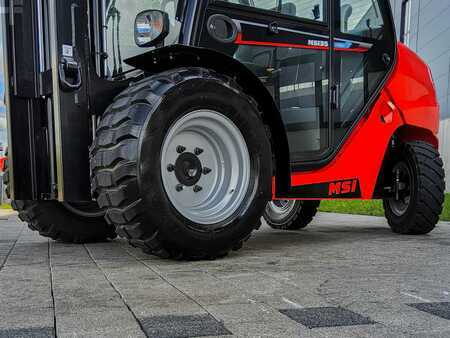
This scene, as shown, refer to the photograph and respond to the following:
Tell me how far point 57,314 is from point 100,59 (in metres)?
2.27

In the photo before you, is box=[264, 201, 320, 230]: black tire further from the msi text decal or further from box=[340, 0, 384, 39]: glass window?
box=[340, 0, 384, 39]: glass window

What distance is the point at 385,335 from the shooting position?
69.0 inches

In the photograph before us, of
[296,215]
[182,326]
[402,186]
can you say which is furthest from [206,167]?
[296,215]

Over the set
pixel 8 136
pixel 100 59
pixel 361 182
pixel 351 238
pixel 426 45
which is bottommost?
pixel 351 238

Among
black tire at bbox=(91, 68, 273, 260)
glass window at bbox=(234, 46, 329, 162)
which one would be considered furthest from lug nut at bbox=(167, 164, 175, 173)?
glass window at bbox=(234, 46, 329, 162)

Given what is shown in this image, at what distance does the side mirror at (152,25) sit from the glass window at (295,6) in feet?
1.90

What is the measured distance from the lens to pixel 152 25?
3.43 metres

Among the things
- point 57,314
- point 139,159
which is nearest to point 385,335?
point 57,314

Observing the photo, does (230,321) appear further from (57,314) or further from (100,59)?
(100,59)

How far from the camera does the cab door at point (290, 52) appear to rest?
3.73m

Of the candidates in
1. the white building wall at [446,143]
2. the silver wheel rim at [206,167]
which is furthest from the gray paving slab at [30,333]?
the white building wall at [446,143]

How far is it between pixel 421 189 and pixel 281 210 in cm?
196

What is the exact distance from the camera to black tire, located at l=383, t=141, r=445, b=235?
198 inches

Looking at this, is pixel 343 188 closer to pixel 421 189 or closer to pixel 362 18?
pixel 421 189
